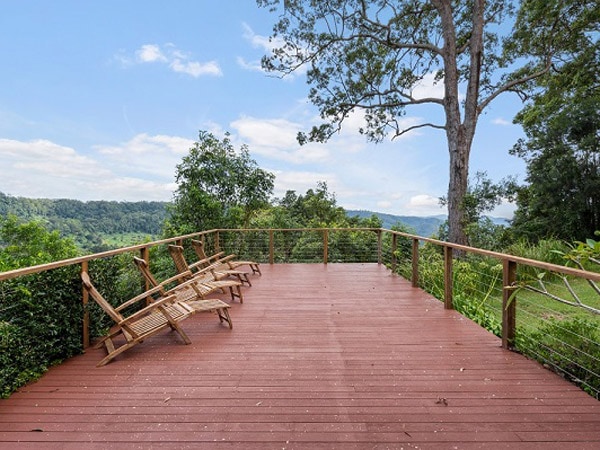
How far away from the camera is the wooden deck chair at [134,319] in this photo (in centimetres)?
310

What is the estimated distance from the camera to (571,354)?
10.1 feet

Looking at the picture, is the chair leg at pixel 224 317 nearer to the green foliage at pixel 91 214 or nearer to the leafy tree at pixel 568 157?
the leafy tree at pixel 568 157

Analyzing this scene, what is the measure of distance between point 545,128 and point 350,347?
42.2ft

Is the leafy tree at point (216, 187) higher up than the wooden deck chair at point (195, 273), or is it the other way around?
the leafy tree at point (216, 187)

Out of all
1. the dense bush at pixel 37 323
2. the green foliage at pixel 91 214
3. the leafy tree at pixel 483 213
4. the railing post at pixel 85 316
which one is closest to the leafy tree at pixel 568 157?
the leafy tree at pixel 483 213

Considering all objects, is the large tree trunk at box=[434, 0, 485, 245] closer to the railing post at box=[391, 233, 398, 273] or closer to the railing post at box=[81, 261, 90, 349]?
the railing post at box=[391, 233, 398, 273]

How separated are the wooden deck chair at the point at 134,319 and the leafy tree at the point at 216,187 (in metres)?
6.24

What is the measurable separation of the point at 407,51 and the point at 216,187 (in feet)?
25.0

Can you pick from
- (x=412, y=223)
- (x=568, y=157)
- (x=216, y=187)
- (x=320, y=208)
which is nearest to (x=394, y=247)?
(x=216, y=187)

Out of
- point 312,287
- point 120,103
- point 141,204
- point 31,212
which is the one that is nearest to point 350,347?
point 312,287

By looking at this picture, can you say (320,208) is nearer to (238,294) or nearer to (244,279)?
(244,279)

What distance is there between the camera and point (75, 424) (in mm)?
2100

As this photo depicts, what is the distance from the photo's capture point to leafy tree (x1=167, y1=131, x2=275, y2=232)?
9.84 metres

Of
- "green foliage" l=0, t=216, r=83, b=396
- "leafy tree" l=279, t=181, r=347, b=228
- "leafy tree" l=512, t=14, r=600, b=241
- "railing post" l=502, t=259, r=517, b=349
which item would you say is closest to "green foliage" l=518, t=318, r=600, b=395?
"railing post" l=502, t=259, r=517, b=349
